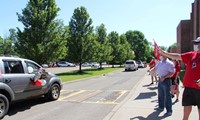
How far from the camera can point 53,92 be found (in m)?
11.1

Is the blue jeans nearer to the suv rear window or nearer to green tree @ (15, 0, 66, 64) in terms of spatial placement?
the suv rear window

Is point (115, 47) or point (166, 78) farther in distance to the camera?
point (115, 47)

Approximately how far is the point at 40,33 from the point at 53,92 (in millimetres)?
13006

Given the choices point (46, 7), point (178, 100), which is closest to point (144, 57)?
point (46, 7)

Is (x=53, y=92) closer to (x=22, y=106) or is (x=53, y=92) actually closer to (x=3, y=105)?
(x=22, y=106)

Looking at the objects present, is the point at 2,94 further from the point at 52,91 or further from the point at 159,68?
the point at 159,68

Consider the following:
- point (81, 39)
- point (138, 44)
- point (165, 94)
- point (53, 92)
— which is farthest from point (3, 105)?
point (138, 44)

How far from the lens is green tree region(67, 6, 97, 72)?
110 feet

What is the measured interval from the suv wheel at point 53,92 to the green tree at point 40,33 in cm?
1189

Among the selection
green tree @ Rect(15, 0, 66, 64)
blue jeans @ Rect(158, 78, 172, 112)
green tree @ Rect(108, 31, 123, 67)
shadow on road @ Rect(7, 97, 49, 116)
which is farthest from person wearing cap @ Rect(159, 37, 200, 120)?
green tree @ Rect(108, 31, 123, 67)

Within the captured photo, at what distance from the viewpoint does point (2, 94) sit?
8398mm

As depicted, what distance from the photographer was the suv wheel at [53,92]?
10.9 metres

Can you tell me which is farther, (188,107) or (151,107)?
(151,107)

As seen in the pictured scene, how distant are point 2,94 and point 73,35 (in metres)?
26.2
